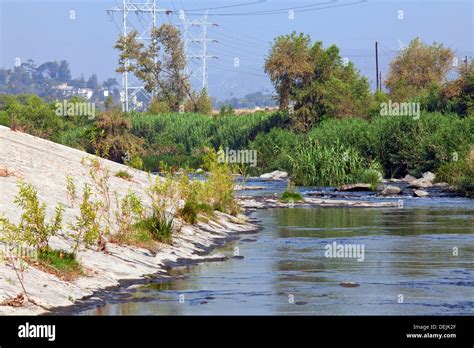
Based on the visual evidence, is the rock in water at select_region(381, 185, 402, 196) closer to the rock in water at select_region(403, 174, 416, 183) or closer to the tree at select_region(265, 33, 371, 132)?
the rock in water at select_region(403, 174, 416, 183)

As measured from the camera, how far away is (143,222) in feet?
72.4

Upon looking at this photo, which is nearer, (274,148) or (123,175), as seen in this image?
(123,175)

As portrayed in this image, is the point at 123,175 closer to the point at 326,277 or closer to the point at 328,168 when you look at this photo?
the point at 326,277

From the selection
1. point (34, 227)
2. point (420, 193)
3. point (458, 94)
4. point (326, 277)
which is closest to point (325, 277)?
point (326, 277)

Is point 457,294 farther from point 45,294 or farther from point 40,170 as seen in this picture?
point 40,170

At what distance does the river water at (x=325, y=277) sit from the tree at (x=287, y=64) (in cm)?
4697

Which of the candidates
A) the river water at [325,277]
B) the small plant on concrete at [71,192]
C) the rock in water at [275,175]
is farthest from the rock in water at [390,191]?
the small plant on concrete at [71,192]

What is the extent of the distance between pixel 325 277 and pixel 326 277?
2 cm

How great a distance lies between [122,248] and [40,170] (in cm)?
664

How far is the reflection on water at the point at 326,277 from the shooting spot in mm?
15500

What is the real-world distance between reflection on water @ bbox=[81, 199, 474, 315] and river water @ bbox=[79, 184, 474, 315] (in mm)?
15

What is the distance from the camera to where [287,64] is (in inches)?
3014
